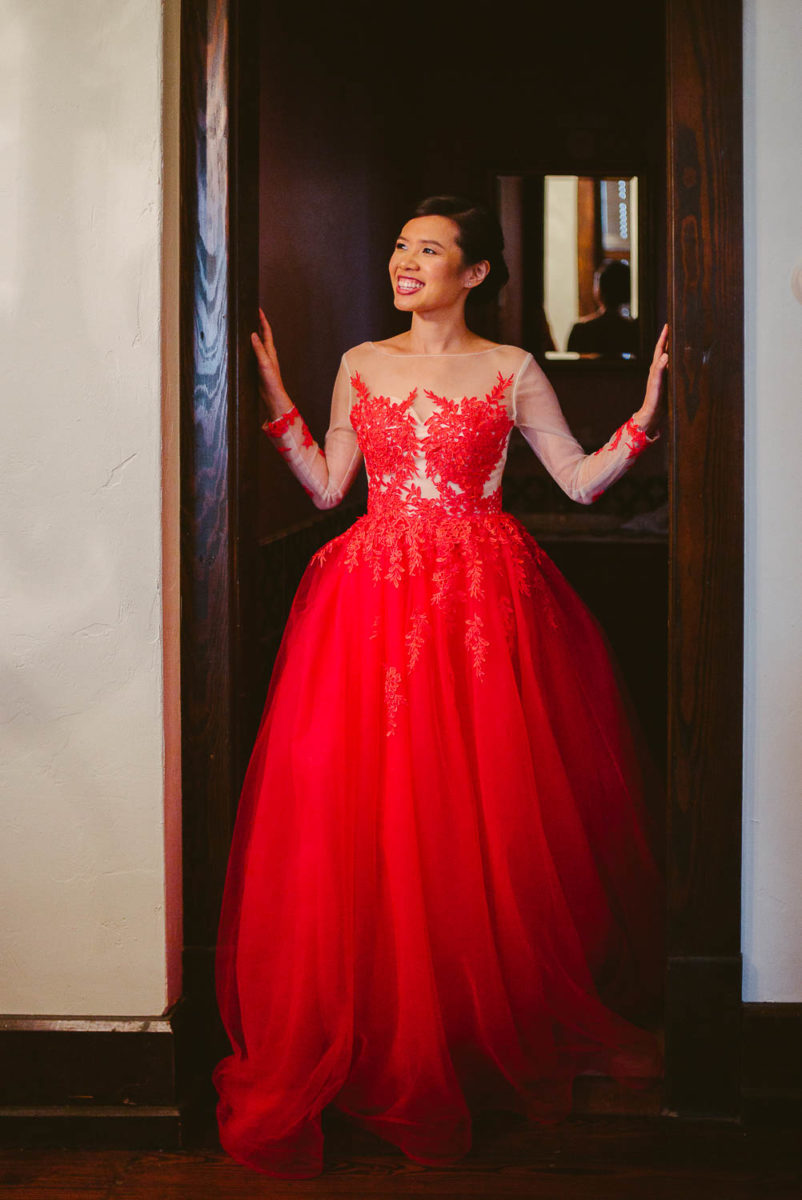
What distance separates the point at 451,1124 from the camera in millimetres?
1844

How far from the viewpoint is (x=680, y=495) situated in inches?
75.4

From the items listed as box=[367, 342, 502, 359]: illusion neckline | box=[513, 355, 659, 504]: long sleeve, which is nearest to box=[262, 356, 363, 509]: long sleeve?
box=[367, 342, 502, 359]: illusion neckline

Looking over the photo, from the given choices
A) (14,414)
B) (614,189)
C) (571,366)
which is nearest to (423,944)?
(14,414)

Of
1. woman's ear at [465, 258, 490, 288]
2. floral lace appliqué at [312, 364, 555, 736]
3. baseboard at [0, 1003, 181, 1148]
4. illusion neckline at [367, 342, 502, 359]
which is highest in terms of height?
woman's ear at [465, 258, 490, 288]

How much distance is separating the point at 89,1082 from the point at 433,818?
0.75 meters

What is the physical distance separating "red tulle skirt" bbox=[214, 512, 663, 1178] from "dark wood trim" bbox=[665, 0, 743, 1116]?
19cm

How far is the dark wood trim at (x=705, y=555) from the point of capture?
6.11 ft

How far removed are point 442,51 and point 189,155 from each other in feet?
9.91

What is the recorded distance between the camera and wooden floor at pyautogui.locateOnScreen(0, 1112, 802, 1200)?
1755 mm

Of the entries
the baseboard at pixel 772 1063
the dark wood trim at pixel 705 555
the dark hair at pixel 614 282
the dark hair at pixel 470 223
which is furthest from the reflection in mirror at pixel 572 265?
the baseboard at pixel 772 1063

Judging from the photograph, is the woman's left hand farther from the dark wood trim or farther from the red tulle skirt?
the red tulle skirt

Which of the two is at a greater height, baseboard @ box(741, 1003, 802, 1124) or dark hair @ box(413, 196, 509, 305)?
dark hair @ box(413, 196, 509, 305)

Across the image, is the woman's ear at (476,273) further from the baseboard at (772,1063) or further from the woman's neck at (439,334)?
the baseboard at (772,1063)

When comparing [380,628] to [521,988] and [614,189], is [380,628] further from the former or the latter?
[614,189]
